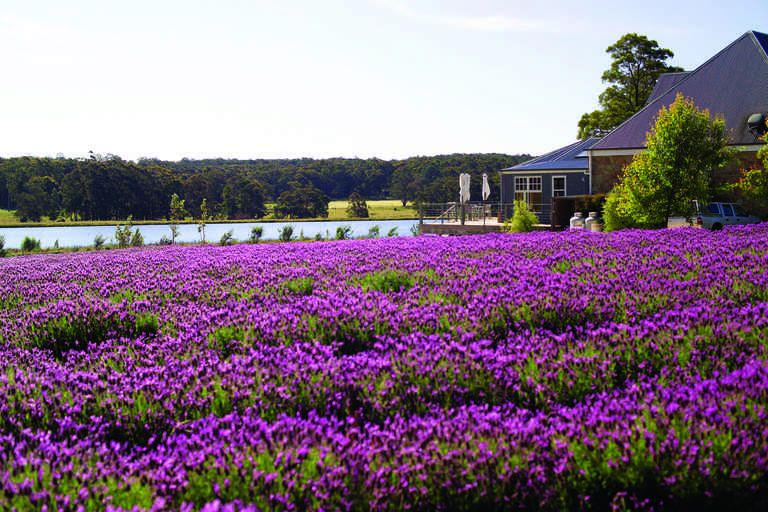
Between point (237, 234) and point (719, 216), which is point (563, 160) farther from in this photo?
point (237, 234)

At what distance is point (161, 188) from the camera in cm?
8388

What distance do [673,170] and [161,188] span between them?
80865 mm

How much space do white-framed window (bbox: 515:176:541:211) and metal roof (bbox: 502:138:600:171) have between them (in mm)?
720

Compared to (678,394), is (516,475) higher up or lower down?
lower down

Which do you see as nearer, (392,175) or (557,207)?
(557,207)

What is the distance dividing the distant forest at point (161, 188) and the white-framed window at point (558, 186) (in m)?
36.9

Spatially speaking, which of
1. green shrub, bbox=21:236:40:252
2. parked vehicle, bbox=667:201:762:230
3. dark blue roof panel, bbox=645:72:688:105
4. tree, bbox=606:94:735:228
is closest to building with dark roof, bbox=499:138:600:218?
dark blue roof panel, bbox=645:72:688:105

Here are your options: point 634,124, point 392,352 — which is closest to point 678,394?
point 392,352

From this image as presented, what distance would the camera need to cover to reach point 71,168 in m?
93.2

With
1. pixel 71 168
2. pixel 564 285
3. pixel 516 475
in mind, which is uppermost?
pixel 71 168

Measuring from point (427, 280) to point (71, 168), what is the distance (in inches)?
4166

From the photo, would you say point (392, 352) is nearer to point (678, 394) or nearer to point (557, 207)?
point (678, 394)

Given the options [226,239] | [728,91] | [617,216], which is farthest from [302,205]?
[617,216]

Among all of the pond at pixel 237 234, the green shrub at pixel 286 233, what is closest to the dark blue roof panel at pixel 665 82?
the pond at pixel 237 234
